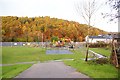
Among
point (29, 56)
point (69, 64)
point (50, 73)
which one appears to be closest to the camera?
point (50, 73)

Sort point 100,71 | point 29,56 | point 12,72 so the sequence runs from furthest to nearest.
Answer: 1. point 29,56
2. point 12,72
3. point 100,71

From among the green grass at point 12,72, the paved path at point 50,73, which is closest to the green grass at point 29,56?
the green grass at point 12,72

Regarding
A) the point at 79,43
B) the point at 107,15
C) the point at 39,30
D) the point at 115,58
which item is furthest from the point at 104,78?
the point at 79,43

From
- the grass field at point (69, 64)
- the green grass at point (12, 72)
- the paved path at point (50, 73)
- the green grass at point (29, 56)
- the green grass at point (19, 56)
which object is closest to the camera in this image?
the paved path at point (50, 73)

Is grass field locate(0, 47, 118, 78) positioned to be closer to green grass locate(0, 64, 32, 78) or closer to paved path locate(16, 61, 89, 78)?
green grass locate(0, 64, 32, 78)

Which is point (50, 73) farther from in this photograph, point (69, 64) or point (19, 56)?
point (19, 56)

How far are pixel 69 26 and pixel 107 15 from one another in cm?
2707

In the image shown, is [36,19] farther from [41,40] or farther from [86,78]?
[86,78]

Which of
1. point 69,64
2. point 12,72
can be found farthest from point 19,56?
point 12,72

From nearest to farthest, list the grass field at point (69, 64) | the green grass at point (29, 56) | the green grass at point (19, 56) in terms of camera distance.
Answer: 1. the grass field at point (69, 64)
2. the green grass at point (19, 56)
3. the green grass at point (29, 56)

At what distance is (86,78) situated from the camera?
9562 millimetres

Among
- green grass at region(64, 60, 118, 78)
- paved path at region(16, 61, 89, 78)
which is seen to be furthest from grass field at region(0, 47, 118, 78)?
paved path at region(16, 61, 89, 78)

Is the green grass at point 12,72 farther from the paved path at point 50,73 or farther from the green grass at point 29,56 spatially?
the green grass at point 29,56

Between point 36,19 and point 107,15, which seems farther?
point 36,19
